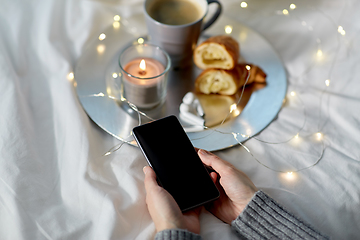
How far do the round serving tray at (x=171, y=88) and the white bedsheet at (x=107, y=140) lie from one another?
2cm

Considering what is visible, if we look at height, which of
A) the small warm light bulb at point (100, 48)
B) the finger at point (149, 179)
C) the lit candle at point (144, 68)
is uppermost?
the lit candle at point (144, 68)

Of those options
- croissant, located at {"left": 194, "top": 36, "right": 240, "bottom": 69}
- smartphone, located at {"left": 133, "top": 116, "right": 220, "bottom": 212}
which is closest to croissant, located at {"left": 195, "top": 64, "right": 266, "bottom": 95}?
croissant, located at {"left": 194, "top": 36, "right": 240, "bottom": 69}

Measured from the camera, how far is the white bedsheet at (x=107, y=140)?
21.7 inches

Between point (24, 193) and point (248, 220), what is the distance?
38cm

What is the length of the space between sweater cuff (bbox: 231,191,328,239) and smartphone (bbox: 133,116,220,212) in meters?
0.06

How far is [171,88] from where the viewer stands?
0.72 m

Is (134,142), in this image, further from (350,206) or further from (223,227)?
(350,206)

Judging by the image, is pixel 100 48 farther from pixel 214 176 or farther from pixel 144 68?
pixel 214 176

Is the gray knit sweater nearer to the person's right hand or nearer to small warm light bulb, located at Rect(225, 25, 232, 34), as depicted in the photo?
the person's right hand

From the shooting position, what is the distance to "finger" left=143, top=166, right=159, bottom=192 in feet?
1.78

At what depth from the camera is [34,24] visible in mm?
760

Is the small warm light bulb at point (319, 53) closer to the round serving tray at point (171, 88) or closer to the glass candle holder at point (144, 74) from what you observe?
the round serving tray at point (171, 88)

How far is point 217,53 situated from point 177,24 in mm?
113

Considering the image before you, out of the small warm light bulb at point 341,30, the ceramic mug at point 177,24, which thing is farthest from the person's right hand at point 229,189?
the small warm light bulb at point 341,30
